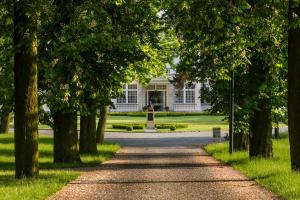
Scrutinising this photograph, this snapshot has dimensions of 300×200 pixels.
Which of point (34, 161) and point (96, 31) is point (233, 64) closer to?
point (96, 31)

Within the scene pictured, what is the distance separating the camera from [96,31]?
19109mm

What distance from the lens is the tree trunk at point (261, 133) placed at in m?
21.4

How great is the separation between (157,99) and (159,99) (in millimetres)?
330

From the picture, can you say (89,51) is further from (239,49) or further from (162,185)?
(162,185)

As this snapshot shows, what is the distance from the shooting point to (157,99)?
291 ft

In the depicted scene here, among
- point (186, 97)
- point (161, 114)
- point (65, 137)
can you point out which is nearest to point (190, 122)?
point (161, 114)

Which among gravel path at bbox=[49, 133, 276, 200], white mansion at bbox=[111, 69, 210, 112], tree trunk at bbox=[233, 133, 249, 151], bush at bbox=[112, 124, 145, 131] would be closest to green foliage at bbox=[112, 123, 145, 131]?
bush at bbox=[112, 124, 145, 131]

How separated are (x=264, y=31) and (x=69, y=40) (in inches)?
235

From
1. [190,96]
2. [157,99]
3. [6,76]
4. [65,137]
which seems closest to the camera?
[6,76]

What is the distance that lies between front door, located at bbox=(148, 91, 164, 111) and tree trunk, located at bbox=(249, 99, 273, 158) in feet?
218

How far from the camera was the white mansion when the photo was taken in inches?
3447

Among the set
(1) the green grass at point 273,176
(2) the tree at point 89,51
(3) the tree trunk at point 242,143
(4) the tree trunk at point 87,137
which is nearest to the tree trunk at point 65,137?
(2) the tree at point 89,51

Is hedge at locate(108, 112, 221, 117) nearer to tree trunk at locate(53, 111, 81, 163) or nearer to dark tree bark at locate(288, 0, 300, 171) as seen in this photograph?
tree trunk at locate(53, 111, 81, 163)

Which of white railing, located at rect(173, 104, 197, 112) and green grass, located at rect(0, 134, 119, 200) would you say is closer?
green grass, located at rect(0, 134, 119, 200)
